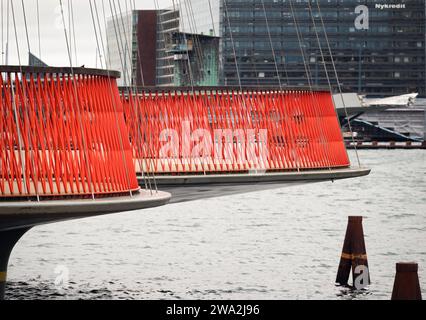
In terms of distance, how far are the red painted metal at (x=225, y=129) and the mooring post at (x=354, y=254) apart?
3.18 metres

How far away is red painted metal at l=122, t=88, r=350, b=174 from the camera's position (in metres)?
29.4

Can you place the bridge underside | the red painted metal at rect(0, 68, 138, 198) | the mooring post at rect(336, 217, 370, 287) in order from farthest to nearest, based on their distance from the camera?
the bridge underside < the mooring post at rect(336, 217, 370, 287) < the red painted metal at rect(0, 68, 138, 198)

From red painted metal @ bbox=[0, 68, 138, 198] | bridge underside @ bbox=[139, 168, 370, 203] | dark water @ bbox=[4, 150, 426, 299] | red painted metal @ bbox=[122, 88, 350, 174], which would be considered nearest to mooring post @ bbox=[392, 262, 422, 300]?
red painted metal @ bbox=[0, 68, 138, 198]

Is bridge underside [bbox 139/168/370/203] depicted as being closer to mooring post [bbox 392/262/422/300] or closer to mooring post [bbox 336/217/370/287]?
mooring post [bbox 336/217/370/287]

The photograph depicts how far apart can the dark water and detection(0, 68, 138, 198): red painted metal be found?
826 cm

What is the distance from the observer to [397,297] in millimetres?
18672

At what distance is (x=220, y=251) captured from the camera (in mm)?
38781

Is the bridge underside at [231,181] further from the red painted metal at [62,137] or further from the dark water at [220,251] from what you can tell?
the red painted metal at [62,137]

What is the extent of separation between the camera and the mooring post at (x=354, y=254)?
2588cm

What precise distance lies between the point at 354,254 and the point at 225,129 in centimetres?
444
